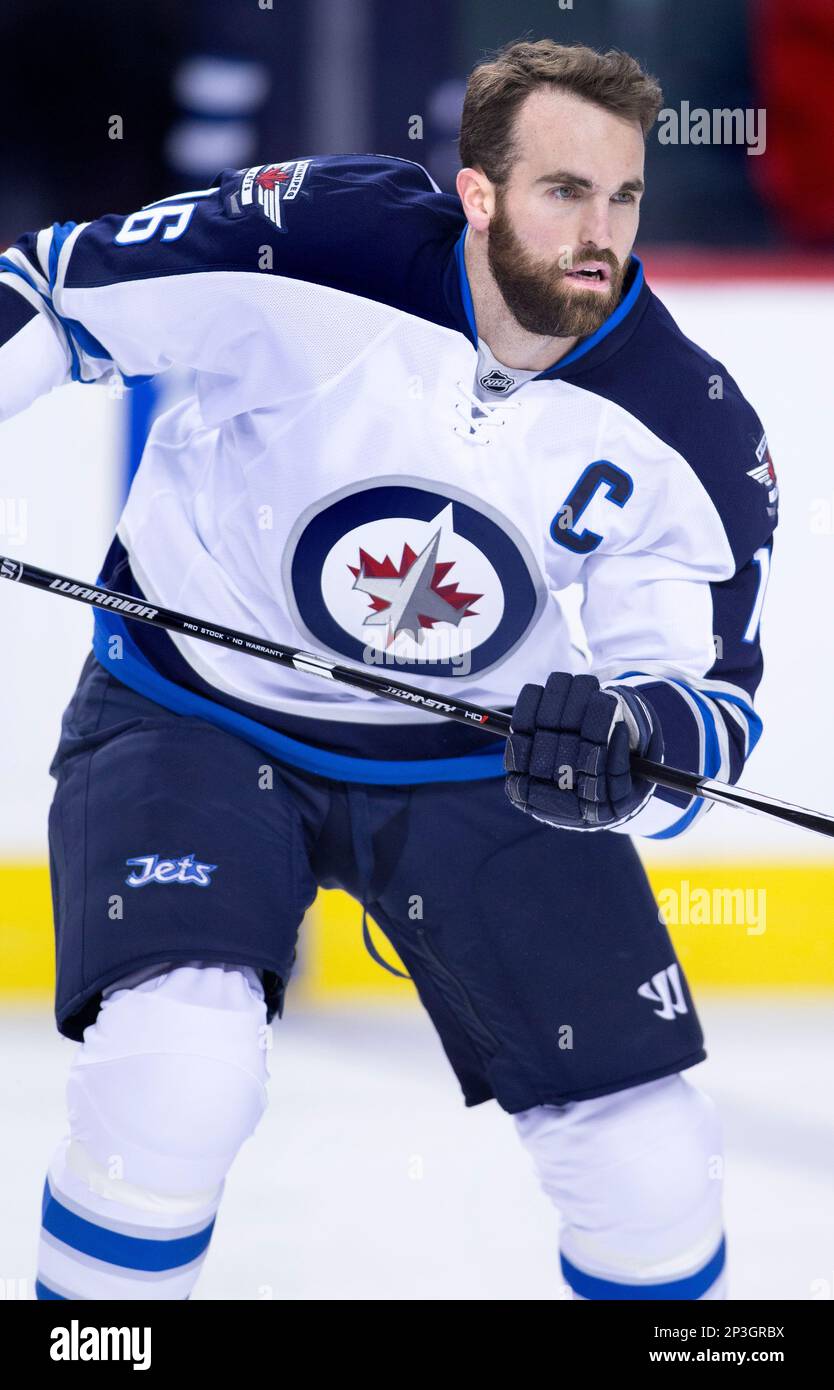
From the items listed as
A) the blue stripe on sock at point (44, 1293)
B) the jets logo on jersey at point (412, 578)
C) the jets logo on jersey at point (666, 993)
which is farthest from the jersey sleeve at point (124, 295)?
the blue stripe on sock at point (44, 1293)

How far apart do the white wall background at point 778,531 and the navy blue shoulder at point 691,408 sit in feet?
4.28

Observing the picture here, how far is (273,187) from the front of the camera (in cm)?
178

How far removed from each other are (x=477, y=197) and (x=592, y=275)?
0.53 feet

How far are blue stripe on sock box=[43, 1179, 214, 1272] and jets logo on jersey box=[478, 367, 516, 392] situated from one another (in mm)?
907

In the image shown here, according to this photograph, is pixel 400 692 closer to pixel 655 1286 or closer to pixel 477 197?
pixel 477 197

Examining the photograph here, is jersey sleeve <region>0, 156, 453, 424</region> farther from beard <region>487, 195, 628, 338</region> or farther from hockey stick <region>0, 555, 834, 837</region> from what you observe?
hockey stick <region>0, 555, 834, 837</region>

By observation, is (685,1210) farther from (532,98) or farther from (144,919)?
(532,98)

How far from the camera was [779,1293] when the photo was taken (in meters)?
2.19

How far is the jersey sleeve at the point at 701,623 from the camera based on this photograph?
1737 mm

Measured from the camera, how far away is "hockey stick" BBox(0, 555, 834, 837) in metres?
1.67

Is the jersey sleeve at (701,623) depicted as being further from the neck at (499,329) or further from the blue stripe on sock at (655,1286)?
the blue stripe on sock at (655,1286)

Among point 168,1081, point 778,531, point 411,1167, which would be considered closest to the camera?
point 168,1081

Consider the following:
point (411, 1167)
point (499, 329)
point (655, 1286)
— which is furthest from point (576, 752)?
point (411, 1167)

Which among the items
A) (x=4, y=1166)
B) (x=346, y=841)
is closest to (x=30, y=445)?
(x=4, y=1166)
